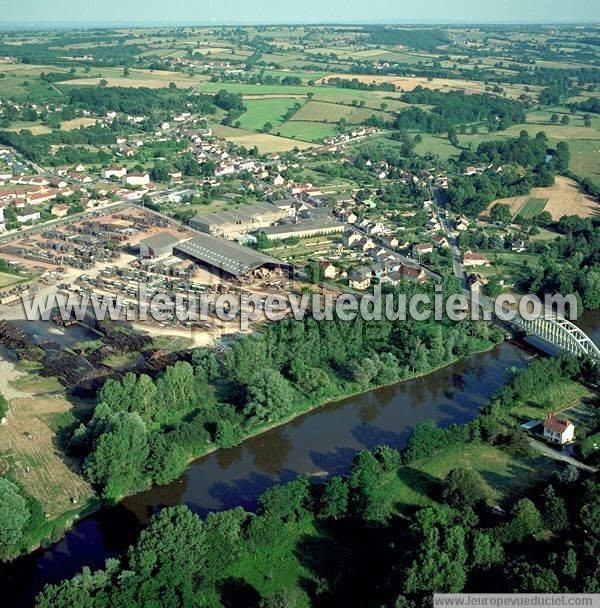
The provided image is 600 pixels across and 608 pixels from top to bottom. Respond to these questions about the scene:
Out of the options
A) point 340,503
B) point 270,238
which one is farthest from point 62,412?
point 270,238

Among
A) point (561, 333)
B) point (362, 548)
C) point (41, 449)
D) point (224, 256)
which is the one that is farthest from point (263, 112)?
point (362, 548)

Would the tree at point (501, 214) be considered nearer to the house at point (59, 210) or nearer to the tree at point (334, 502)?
the house at point (59, 210)

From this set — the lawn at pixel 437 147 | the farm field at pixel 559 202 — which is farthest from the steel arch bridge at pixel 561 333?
the lawn at pixel 437 147

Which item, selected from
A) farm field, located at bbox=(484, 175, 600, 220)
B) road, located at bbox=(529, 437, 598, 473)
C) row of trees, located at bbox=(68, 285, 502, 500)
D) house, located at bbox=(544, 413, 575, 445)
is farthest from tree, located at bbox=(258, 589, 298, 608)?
farm field, located at bbox=(484, 175, 600, 220)

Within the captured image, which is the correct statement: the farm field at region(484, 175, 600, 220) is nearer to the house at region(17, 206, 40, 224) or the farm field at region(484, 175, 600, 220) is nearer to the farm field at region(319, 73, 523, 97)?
the house at region(17, 206, 40, 224)

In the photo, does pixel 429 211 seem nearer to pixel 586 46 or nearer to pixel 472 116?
pixel 472 116

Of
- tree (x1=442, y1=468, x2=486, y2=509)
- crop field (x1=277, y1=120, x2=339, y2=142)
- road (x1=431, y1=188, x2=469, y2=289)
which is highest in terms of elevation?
crop field (x1=277, y1=120, x2=339, y2=142)
